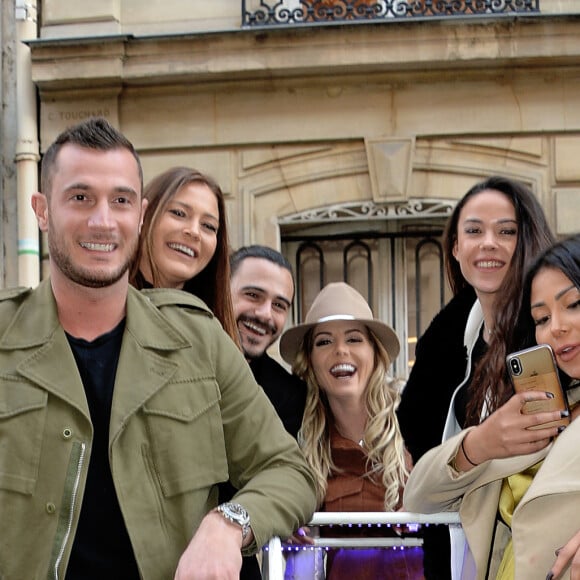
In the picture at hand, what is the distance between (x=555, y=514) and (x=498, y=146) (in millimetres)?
5734

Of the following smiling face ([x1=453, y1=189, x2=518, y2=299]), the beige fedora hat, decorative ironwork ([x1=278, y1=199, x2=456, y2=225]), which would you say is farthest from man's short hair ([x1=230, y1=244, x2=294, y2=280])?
decorative ironwork ([x1=278, y1=199, x2=456, y2=225])

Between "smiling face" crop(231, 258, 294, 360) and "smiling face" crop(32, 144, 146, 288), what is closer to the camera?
"smiling face" crop(32, 144, 146, 288)

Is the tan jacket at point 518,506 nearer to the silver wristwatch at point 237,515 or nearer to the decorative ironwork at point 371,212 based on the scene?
the silver wristwatch at point 237,515

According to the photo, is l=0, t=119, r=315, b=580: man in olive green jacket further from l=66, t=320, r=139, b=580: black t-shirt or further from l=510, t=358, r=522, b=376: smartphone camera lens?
l=510, t=358, r=522, b=376: smartphone camera lens

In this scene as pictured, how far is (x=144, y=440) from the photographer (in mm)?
2170

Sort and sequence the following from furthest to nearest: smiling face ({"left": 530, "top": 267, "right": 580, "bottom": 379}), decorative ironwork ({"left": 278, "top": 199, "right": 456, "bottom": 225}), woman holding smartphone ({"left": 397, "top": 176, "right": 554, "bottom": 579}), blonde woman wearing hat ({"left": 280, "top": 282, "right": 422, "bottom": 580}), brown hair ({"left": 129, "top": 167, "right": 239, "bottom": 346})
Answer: decorative ironwork ({"left": 278, "top": 199, "right": 456, "bottom": 225}) < blonde woman wearing hat ({"left": 280, "top": 282, "right": 422, "bottom": 580}) < brown hair ({"left": 129, "top": 167, "right": 239, "bottom": 346}) < woman holding smartphone ({"left": 397, "top": 176, "right": 554, "bottom": 579}) < smiling face ({"left": 530, "top": 267, "right": 580, "bottom": 379})

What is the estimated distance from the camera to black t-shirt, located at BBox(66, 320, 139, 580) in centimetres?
208

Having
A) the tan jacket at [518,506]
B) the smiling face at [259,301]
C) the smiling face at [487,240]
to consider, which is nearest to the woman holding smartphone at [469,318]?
the smiling face at [487,240]

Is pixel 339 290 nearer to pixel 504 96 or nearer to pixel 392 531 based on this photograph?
pixel 392 531

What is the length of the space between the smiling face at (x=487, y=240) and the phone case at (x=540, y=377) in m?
0.86

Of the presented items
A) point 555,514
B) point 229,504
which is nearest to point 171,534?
point 229,504

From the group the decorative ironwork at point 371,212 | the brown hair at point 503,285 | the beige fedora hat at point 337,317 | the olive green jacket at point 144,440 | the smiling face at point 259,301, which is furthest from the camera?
the decorative ironwork at point 371,212

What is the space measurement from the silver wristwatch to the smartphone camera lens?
2.32 feet

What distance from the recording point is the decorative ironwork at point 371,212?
24.7 feet
